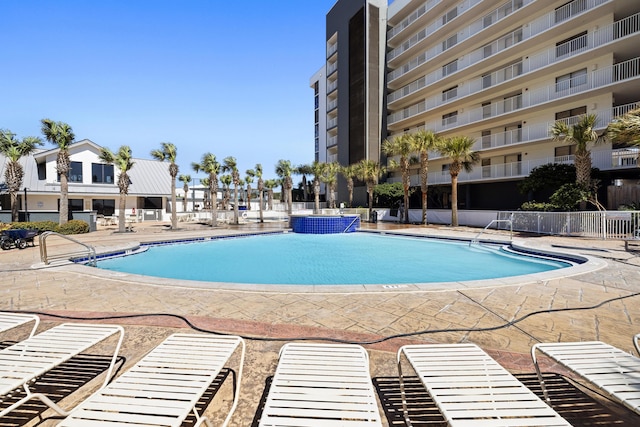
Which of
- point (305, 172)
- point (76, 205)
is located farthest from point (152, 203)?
point (305, 172)

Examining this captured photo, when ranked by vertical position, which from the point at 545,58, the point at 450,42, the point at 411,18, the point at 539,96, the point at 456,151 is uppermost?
the point at 411,18

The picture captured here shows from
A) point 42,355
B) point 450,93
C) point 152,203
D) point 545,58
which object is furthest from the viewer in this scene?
point 152,203

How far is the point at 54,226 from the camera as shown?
57.9 feet

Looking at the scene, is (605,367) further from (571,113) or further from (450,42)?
(450,42)

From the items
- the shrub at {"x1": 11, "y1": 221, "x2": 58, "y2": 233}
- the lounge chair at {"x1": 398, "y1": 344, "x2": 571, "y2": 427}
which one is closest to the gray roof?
the shrub at {"x1": 11, "y1": 221, "x2": 58, "y2": 233}

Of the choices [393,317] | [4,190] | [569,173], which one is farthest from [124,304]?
[4,190]

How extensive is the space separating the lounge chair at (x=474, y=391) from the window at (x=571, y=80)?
86.9ft

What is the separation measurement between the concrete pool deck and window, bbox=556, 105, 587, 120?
2003cm

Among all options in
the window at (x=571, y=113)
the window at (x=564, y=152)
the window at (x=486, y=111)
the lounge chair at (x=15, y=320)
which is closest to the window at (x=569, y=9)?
the window at (x=571, y=113)

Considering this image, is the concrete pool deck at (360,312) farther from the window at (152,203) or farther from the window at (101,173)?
the window at (152,203)

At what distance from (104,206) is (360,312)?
34797mm

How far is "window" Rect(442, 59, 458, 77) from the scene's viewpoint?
28.4 meters

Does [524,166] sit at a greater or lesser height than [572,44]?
lesser

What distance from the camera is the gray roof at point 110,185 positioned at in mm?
24969
